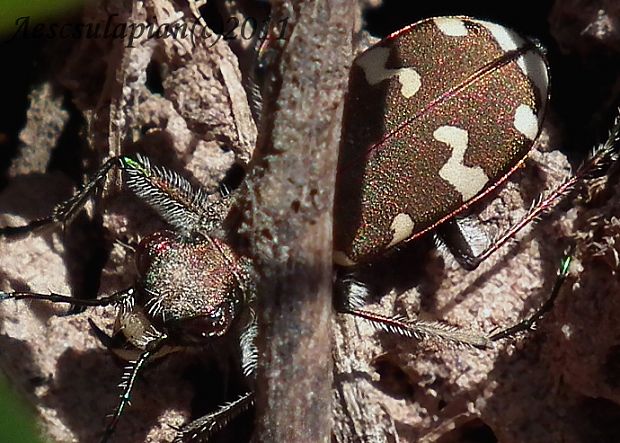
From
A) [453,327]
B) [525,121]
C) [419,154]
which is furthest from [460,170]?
[453,327]

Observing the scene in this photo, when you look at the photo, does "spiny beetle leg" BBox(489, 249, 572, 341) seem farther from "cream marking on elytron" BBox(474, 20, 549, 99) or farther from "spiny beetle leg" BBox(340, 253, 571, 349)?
"cream marking on elytron" BBox(474, 20, 549, 99)

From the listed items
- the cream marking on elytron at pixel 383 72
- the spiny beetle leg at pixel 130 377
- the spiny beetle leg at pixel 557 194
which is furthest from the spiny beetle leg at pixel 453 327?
the cream marking on elytron at pixel 383 72

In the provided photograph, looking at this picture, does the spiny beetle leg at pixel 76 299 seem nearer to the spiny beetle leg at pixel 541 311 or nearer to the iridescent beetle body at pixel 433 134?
the iridescent beetle body at pixel 433 134

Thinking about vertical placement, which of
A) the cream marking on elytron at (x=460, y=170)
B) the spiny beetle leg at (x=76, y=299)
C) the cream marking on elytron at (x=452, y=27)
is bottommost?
the cream marking on elytron at (x=460, y=170)

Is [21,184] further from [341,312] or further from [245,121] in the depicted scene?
[341,312]

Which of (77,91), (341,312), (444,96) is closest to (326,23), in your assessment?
(444,96)

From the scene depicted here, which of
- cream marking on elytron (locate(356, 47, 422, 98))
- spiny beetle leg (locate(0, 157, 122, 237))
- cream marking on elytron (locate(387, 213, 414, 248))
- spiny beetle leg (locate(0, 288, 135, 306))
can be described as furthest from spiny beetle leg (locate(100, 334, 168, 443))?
cream marking on elytron (locate(356, 47, 422, 98))

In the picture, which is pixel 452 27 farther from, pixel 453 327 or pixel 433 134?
pixel 453 327
